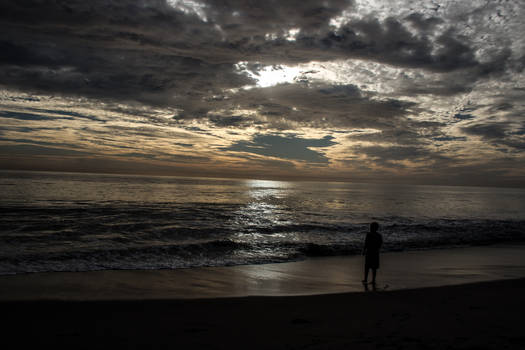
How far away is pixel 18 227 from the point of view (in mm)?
17203

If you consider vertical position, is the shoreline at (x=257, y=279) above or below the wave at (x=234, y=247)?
above

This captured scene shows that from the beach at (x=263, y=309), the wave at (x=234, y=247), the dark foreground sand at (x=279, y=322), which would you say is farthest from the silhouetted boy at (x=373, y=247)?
the wave at (x=234, y=247)

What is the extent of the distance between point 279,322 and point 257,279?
3947 mm

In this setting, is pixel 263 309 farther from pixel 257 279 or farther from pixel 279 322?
pixel 257 279

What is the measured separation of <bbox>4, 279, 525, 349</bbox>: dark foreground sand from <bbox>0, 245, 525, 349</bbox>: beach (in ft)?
0.07

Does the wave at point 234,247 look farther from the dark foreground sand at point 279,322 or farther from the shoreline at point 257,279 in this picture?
the dark foreground sand at point 279,322

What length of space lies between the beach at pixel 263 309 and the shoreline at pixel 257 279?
4 centimetres

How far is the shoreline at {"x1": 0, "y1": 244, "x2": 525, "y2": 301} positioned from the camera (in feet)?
26.0

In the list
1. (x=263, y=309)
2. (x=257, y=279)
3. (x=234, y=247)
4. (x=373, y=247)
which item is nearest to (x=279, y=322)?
(x=263, y=309)

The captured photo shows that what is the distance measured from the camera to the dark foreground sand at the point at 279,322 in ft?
16.2

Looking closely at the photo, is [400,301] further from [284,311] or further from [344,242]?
[344,242]

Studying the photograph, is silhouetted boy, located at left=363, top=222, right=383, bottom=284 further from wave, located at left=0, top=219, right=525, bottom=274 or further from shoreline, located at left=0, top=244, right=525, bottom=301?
wave, located at left=0, top=219, right=525, bottom=274

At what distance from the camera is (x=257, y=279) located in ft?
32.3

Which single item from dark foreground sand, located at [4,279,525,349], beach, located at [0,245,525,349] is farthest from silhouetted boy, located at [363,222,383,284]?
dark foreground sand, located at [4,279,525,349]
